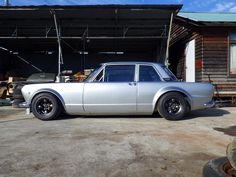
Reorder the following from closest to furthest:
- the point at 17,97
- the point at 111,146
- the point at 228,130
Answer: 1. the point at 111,146
2. the point at 228,130
3. the point at 17,97

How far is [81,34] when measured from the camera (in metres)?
18.0

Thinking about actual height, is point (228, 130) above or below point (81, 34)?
below

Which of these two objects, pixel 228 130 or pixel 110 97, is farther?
pixel 110 97

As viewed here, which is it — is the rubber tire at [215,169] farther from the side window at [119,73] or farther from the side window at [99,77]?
the side window at [99,77]

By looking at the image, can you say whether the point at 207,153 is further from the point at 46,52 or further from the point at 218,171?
the point at 46,52

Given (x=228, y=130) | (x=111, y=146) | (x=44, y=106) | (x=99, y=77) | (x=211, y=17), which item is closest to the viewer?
(x=111, y=146)

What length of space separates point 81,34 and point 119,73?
9.25m

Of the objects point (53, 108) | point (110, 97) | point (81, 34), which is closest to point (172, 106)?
point (110, 97)

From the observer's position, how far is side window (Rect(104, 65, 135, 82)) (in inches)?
359

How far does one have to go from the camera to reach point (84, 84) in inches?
353

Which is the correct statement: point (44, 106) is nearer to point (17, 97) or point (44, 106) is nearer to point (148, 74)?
point (148, 74)

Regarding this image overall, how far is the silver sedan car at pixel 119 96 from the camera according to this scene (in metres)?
8.88

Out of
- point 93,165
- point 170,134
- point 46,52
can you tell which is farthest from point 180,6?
point 46,52

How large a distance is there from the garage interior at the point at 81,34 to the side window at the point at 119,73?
5.07m
